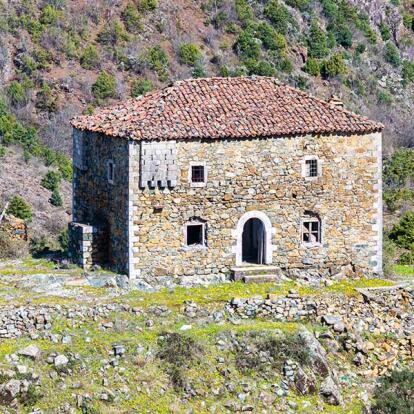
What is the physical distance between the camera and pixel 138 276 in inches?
1401

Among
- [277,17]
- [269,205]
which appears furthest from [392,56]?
[269,205]

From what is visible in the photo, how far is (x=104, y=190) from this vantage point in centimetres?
3753

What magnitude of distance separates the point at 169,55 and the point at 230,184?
34665mm

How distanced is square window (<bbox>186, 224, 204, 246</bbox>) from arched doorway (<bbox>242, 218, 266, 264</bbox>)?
1632mm

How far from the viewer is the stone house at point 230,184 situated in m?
35.5

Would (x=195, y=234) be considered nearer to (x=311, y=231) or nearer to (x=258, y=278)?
(x=258, y=278)

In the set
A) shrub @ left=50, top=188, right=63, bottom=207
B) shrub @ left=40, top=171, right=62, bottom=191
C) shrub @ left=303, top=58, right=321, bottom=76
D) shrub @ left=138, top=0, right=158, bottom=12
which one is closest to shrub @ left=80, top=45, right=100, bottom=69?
shrub @ left=138, top=0, right=158, bottom=12

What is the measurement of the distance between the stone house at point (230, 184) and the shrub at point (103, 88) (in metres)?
27.0

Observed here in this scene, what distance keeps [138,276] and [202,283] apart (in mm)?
1724

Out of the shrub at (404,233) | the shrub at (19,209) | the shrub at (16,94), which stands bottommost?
the shrub at (404,233)

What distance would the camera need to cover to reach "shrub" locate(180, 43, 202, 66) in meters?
69.2

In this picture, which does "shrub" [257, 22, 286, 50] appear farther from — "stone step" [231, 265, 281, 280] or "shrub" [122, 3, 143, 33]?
"stone step" [231, 265, 281, 280]

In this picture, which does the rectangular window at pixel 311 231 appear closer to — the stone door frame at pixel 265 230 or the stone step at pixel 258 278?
the stone door frame at pixel 265 230

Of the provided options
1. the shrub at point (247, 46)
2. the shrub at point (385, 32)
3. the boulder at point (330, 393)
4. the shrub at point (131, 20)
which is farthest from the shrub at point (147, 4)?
the boulder at point (330, 393)
